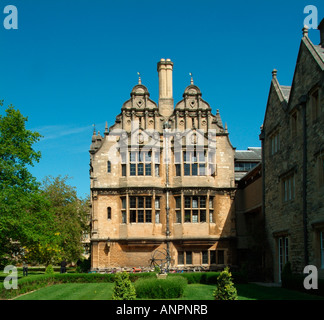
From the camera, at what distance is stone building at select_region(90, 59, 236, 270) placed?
3694cm

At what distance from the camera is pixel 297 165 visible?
25.9 m

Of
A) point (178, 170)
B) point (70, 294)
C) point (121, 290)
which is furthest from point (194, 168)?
point (121, 290)

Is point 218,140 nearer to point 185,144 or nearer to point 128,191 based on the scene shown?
point 185,144

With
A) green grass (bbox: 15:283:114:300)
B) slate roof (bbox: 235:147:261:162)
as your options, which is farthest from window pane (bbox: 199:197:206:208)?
green grass (bbox: 15:283:114:300)

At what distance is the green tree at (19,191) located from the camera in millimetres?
30250

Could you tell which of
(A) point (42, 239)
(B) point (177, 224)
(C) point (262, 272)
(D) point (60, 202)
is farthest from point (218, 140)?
(D) point (60, 202)

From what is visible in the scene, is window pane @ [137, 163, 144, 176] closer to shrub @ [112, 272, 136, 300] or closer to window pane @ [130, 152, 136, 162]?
window pane @ [130, 152, 136, 162]

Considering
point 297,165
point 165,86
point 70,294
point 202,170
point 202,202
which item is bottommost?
point 70,294

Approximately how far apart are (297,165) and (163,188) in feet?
46.1

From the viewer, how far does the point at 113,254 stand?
1455 inches

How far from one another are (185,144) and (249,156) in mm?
8401

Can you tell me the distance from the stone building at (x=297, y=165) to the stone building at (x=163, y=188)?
6.39 m

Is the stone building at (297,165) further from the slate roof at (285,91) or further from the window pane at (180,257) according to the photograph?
the window pane at (180,257)
